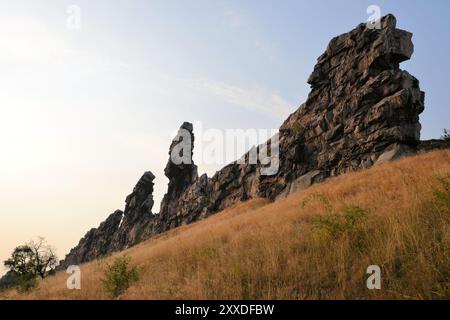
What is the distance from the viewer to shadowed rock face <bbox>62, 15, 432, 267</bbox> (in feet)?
92.0

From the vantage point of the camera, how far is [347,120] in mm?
31859

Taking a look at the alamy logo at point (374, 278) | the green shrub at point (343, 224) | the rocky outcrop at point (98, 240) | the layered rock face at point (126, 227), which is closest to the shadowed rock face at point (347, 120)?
the green shrub at point (343, 224)

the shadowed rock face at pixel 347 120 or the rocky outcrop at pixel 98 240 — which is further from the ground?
the shadowed rock face at pixel 347 120

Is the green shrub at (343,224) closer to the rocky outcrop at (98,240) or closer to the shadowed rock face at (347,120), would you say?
the shadowed rock face at (347,120)

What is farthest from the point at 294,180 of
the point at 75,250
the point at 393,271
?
the point at 75,250

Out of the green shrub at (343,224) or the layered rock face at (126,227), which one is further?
the layered rock face at (126,227)

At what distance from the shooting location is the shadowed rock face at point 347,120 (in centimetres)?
2803

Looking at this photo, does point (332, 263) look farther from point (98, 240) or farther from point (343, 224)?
point (98, 240)

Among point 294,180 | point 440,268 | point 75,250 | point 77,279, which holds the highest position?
point 294,180

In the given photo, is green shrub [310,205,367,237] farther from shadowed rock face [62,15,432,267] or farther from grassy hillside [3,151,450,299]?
shadowed rock face [62,15,432,267]

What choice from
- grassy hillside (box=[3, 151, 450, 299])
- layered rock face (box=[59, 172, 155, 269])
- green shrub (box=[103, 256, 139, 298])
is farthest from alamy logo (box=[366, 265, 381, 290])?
layered rock face (box=[59, 172, 155, 269])
